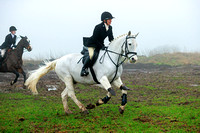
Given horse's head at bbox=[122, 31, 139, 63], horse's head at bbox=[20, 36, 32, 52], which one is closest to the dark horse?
horse's head at bbox=[20, 36, 32, 52]

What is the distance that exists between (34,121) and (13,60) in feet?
24.9

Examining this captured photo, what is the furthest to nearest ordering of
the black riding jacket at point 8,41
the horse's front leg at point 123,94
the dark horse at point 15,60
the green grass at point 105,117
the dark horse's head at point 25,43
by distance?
the dark horse's head at point 25,43
the black riding jacket at point 8,41
the dark horse at point 15,60
the horse's front leg at point 123,94
the green grass at point 105,117

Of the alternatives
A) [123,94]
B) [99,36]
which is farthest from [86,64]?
[123,94]

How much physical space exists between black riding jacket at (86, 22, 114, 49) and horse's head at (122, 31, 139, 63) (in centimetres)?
76

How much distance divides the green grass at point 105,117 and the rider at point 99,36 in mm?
1574

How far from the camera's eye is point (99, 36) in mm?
8109

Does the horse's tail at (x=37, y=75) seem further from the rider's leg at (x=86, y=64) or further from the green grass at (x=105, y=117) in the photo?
the rider's leg at (x=86, y=64)

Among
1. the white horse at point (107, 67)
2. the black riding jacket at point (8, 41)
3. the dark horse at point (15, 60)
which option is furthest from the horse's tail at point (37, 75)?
the black riding jacket at point (8, 41)

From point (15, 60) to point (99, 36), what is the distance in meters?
7.77

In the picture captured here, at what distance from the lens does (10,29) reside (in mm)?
14609

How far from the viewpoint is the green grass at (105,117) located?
652 centimetres

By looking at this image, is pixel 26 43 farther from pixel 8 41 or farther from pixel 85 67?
pixel 85 67

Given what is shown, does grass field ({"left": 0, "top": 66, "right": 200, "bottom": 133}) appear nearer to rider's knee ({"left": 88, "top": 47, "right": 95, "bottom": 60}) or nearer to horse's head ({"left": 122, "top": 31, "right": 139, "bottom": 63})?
horse's head ({"left": 122, "top": 31, "right": 139, "bottom": 63})

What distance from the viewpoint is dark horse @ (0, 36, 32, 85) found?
14.3 m
